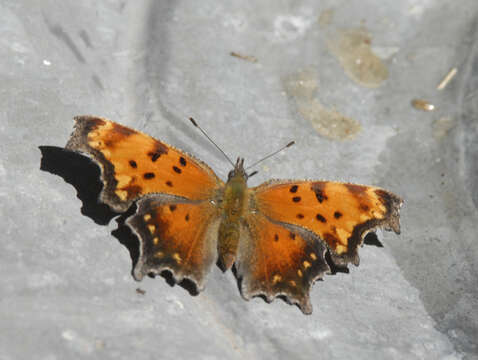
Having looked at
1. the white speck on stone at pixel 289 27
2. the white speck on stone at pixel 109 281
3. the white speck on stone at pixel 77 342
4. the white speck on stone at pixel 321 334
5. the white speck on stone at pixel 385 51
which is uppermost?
the white speck on stone at pixel 385 51

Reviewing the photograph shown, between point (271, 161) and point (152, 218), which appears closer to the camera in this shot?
point (152, 218)

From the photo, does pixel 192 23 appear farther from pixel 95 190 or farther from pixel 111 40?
pixel 95 190

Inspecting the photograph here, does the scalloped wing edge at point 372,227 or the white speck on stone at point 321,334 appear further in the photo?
the scalloped wing edge at point 372,227

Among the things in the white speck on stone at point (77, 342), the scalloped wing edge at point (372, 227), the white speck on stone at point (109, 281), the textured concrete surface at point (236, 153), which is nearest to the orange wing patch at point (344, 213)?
the scalloped wing edge at point (372, 227)

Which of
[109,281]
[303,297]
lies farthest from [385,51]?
[109,281]

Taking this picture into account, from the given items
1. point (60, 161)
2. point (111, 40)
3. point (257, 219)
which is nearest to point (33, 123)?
point (60, 161)

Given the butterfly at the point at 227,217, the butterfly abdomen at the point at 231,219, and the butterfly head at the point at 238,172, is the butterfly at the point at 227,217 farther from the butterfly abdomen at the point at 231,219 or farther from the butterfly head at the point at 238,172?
the butterfly head at the point at 238,172

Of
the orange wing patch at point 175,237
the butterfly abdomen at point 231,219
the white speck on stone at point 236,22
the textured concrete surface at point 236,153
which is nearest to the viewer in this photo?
the textured concrete surface at point 236,153

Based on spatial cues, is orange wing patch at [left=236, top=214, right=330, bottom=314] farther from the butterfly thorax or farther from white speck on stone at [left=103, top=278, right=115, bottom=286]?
white speck on stone at [left=103, top=278, right=115, bottom=286]
